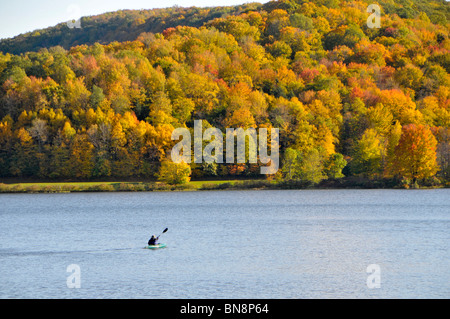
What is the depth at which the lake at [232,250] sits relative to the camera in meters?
29.5

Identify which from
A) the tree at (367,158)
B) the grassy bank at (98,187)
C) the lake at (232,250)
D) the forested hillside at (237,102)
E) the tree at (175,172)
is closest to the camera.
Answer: the lake at (232,250)

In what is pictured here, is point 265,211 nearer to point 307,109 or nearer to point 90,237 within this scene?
point 90,237

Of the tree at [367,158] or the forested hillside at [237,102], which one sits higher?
the forested hillside at [237,102]

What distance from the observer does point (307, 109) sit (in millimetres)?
107625

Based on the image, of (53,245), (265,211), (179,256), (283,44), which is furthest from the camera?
(283,44)

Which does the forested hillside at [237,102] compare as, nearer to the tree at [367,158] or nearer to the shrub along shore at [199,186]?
the tree at [367,158]

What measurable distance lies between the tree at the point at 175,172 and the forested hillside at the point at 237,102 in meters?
3.57

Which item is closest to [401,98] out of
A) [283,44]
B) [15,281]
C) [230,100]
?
[230,100]

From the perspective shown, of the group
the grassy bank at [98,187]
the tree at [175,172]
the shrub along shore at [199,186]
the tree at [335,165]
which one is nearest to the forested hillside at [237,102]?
the tree at [335,165]

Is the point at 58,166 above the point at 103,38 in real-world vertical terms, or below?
below

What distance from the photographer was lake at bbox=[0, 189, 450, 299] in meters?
29.5

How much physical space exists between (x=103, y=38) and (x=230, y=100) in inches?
3389

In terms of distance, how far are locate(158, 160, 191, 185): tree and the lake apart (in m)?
19.0
